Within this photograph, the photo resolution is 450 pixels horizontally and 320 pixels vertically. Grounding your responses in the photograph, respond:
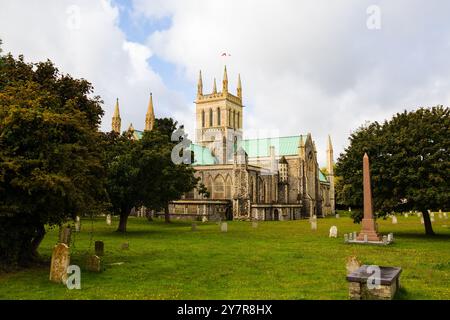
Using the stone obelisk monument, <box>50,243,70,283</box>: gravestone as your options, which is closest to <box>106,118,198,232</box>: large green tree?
the stone obelisk monument

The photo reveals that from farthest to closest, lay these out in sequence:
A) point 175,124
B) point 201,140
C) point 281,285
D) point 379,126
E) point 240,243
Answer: point 201,140, point 175,124, point 379,126, point 240,243, point 281,285

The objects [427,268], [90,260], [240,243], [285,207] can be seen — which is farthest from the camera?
[285,207]

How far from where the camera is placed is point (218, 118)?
7875cm

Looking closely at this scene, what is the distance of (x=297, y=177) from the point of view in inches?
2677

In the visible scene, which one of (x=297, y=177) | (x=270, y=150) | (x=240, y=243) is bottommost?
(x=240, y=243)

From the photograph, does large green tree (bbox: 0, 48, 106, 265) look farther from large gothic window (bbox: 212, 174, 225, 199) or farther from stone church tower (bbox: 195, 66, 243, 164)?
stone church tower (bbox: 195, 66, 243, 164)

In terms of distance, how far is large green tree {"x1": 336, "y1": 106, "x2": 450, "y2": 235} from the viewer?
24406 millimetres

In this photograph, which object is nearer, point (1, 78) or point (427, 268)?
point (427, 268)

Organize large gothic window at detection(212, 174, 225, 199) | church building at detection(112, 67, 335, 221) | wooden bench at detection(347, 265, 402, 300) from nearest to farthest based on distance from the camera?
wooden bench at detection(347, 265, 402, 300) < church building at detection(112, 67, 335, 221) < large gothic window at detection(212, 174, 225, 199)

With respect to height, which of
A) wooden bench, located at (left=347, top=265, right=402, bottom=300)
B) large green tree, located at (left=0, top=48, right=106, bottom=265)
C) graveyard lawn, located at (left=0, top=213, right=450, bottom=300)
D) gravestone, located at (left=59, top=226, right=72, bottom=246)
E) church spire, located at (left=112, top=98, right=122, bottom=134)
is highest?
church spire, located at (left=112, top=98, right=122, bottom=134)

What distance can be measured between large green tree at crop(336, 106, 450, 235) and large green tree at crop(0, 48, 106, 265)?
19.0 m
